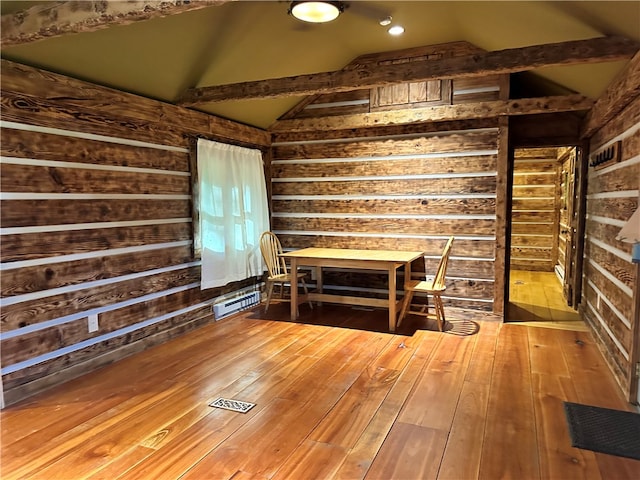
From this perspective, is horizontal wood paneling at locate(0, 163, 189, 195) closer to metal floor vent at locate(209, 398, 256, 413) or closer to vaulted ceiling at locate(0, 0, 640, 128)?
vaulted ceiling at locate(0, 0, 640, 128)

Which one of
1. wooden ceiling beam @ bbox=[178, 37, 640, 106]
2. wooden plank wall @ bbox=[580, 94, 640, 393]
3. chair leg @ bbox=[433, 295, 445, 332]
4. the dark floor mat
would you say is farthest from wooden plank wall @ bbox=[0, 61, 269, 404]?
wooden plank wall @ bbox=[580, 94, 640, 393]

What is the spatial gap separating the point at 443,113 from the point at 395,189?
103 cm

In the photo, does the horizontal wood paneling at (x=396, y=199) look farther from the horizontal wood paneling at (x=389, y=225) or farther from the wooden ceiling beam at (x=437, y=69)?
the wooden ceiling beam at (x=437, y=69)

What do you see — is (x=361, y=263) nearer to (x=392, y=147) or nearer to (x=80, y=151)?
(x=392, y=147)

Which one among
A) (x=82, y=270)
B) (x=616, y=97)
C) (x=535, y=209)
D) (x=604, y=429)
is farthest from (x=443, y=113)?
(x=535, y=209)

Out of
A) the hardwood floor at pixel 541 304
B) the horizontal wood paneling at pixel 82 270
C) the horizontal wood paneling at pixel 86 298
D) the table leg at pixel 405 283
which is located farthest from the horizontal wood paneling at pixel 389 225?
the horizontal wood paneling at pixel 82 270

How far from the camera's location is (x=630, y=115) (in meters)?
3.28

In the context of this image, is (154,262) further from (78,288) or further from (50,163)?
A: (50,163)

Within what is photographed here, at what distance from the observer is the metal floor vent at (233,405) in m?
2.78

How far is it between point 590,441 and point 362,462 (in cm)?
133

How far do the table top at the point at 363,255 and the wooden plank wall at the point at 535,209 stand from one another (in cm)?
467

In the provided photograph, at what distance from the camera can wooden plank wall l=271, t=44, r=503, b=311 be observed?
4.89 meters

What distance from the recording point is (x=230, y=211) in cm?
500

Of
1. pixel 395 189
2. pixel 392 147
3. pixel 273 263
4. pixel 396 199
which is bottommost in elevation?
pixel 273 263
